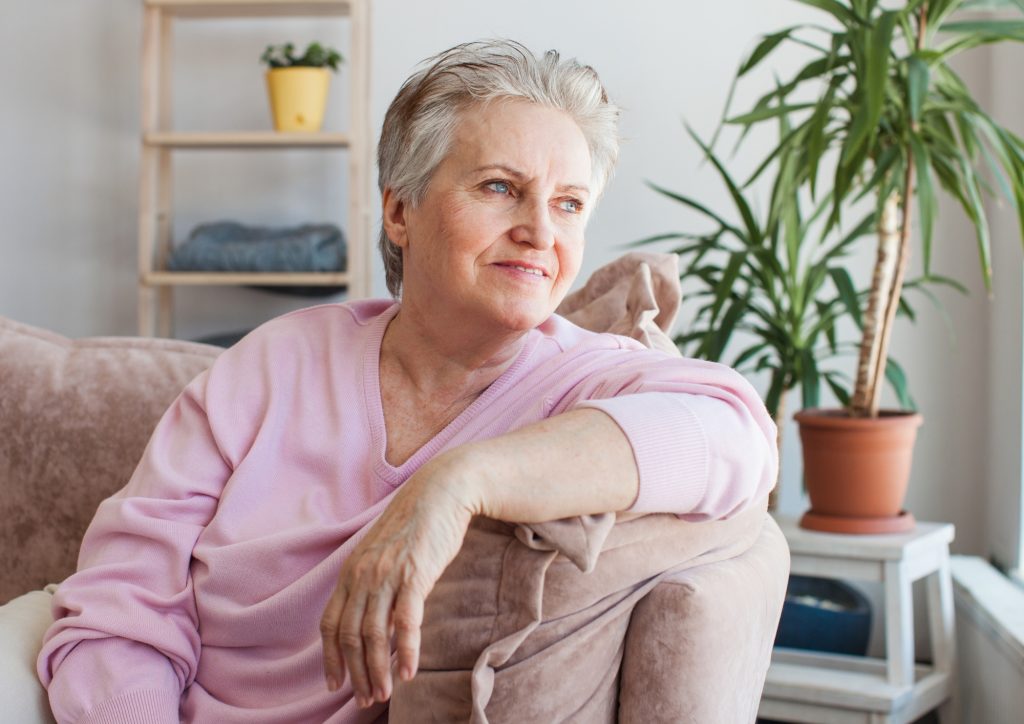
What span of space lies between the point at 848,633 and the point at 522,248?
1.60 m

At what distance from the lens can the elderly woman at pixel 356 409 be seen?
1189 mm

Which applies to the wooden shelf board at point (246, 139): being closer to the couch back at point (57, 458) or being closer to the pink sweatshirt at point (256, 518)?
the couch back at point (57, 458)

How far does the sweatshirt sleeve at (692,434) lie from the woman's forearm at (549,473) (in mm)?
19

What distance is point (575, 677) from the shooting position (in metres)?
0.96

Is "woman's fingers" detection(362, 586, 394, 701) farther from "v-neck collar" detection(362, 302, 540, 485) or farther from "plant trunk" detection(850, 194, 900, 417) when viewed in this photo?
"plant trunk" detection(850, 194, 900, 417)

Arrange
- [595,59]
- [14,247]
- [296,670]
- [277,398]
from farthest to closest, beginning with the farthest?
[14,247], [595,59], [277,398], [296,670]

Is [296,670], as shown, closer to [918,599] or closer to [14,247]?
[918,599]

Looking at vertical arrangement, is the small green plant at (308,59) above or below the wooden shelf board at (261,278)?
above

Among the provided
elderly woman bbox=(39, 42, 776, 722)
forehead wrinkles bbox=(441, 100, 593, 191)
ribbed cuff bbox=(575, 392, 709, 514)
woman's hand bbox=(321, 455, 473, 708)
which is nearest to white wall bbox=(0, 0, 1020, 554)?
elderly woman bbox=(39, 42, 776, 722)

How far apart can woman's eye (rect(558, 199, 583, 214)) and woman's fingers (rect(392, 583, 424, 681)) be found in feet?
1.88

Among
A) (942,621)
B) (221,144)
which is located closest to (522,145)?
(942,621)

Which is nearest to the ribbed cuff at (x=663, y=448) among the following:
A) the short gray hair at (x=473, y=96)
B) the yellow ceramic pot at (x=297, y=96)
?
the short gray hair at (x=473, y=96)

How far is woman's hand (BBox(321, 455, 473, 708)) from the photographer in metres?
0.87

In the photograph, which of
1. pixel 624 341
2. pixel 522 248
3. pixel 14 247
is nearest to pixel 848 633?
pixel 624 341
